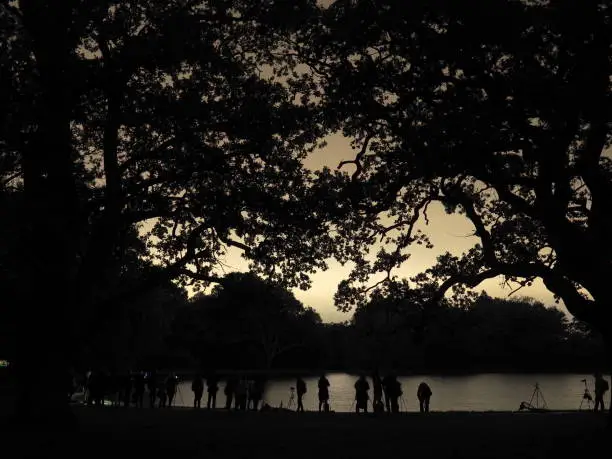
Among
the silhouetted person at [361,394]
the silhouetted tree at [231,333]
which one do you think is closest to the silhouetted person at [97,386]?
the silhouetted person at [361,394]

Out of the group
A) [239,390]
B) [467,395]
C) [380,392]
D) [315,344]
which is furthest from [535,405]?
[315,344]

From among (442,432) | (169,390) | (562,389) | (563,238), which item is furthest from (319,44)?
(562,389)

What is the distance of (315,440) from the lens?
1521cm

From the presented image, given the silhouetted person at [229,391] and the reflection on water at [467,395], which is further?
the reflection on water at [467,395]

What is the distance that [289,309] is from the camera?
3981 inches

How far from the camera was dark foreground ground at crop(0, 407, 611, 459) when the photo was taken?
508 inches

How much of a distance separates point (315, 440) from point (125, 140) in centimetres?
1152

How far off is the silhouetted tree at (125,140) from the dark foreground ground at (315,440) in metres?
2.95

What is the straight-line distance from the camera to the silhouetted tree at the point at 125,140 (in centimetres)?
1455

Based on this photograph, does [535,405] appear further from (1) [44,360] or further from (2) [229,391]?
(1) [44,360]

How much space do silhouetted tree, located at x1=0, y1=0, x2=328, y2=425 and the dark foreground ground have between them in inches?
116

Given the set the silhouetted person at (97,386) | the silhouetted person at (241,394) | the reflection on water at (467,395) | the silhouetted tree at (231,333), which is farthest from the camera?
the silhouetted tree at (231,333)

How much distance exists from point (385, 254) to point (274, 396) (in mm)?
47639

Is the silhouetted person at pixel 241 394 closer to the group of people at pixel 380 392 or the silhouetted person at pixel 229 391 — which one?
the silhouetted person at pixel 229 391
